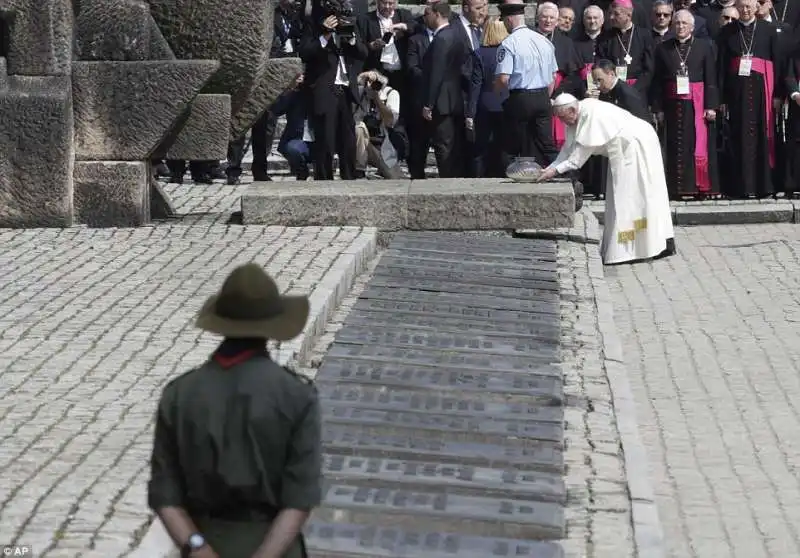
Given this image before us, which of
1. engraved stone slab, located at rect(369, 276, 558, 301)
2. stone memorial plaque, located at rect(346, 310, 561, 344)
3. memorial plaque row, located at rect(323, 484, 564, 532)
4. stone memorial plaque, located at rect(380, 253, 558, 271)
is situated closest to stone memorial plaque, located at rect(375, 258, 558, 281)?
stone memorial plaque, located at rect(380, 253, 558, 271)

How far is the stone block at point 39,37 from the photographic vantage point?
12.1 meters

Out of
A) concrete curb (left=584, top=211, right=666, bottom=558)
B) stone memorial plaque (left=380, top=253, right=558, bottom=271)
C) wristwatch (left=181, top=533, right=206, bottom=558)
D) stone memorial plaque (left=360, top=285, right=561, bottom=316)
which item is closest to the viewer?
wristwatch (left=181, top=533, right=206, bottom=558)

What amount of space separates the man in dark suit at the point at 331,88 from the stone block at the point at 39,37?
145 inches

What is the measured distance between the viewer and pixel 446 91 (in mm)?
15875

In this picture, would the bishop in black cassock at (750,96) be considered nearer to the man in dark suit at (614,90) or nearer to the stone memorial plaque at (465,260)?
the man in dark suit at (614,90)

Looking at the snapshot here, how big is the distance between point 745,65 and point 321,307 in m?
8.21

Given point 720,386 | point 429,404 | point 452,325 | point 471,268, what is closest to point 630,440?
point 429,404

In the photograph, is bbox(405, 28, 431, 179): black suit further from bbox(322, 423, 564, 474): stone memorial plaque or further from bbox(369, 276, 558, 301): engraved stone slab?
bbox(322, 423, 564, 474): stone memorial plaque

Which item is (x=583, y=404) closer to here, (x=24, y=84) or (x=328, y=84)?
(x=24, y=84)

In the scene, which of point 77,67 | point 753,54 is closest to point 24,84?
point 77,67

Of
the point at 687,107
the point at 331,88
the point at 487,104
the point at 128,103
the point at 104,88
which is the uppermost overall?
the point at 104,88

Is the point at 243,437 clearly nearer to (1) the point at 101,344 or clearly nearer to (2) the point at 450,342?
(1) the point at 101,344

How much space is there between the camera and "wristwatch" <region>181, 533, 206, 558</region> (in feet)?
13.2

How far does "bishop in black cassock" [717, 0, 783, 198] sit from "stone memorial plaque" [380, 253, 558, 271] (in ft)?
17.5
